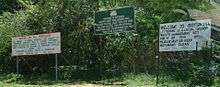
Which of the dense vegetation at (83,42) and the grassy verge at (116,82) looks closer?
the grassy verge at (116,82)

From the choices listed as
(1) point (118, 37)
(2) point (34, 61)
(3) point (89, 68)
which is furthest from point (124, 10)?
(2) point (34, 61)

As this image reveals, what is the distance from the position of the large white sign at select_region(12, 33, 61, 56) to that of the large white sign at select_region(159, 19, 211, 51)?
4084mm

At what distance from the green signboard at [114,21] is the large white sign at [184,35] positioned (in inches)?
61.0

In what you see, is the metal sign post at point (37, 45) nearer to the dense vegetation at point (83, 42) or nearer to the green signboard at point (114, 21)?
the dense vegetation at point (83, 42)

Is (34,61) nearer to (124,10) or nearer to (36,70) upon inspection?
(36,70)

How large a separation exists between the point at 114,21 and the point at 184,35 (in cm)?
316

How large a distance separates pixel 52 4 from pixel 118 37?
3151 mm

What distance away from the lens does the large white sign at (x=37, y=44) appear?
61.4 feet

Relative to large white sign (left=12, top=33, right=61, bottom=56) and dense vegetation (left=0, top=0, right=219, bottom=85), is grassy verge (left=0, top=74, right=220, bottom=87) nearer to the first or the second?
dense vegetation (left=0, top=0, right=219, bottom=85)

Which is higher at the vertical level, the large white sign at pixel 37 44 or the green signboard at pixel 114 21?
the green signboard at pixel 114 21

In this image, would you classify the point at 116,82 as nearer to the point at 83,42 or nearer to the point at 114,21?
the point at 114,21

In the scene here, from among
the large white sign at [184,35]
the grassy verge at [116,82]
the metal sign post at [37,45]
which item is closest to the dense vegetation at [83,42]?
the grassy verge at [116,82]

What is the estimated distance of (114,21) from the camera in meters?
18.3

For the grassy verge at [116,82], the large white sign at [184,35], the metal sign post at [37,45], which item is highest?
the large white sign at [184,35]
